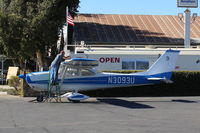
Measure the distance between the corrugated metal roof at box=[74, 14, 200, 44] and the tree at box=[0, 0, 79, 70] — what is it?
4.41m

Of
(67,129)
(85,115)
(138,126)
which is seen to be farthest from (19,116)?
(138,126)

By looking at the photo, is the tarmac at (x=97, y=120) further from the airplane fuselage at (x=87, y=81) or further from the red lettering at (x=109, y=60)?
the red lettering at (x=109, y=60)

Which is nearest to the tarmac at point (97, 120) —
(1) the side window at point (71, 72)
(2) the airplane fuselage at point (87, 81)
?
(2) the airplane fuselage at point (87, 81)

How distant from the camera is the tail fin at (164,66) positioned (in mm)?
17734

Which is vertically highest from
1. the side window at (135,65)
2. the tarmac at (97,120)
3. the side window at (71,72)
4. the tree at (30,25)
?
the tree at (30,25)

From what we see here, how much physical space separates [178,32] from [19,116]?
27397 mm

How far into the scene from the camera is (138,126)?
946cm

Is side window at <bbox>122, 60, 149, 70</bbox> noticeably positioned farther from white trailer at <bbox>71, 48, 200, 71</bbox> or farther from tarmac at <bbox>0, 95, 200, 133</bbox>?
tarmac at <bbox>0, 95, 200, 133</bbox>

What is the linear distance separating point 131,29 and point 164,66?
18.7m

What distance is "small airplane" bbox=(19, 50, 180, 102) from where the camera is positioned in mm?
16188

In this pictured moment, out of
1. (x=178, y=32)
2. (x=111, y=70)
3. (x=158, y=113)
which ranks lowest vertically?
(x=158, y=113)

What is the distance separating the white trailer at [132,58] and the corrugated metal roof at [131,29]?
1293cm

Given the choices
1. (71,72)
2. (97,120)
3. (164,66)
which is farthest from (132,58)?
(97,120)

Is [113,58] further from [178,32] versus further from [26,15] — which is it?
[178,32]
